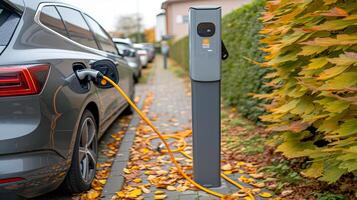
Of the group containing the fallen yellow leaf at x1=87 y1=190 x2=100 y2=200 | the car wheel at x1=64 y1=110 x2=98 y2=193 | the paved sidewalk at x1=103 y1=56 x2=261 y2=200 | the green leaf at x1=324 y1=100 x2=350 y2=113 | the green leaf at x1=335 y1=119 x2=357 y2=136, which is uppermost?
the green leaf at x1=324 y1=100 x2=350 y2=113

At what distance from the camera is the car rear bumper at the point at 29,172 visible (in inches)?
99.0

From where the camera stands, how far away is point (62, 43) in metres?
3.37

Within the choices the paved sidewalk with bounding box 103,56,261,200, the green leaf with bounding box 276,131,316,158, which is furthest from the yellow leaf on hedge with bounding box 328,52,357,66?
the paved sidewalk with bounding box 103,56,261,200

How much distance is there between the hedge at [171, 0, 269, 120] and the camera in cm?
515

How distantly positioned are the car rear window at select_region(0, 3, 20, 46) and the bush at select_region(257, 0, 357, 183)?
2.02 m

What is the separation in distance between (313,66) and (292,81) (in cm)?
65

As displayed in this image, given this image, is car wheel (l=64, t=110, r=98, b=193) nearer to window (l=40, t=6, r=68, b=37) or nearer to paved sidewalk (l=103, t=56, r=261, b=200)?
paved sidewalk (l=103, t=56, r=261, b=200)

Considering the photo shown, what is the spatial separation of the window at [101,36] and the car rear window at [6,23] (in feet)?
6.86

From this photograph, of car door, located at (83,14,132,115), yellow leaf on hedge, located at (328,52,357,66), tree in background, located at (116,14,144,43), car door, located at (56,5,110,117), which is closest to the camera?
yellow leaf on hedge, located at (328,52,357,66)

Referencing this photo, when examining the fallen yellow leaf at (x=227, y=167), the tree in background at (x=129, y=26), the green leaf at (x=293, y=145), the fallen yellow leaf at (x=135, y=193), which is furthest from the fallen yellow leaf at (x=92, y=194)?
the tree in background at (x=129, y=26)

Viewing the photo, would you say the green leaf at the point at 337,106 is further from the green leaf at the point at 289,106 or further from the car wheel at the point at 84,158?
the car wheel at the point at 84,158

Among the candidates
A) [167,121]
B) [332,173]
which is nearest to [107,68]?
[332,173]

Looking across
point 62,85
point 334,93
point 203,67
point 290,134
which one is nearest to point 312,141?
point 290,134

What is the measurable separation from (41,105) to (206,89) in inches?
54.2
